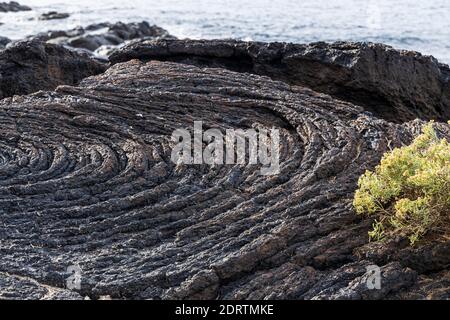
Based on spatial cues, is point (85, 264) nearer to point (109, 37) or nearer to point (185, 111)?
point (185, 111)

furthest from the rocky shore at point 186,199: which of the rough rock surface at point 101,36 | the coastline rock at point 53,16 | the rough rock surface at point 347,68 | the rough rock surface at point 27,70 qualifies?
the coastline rock at point 53,16

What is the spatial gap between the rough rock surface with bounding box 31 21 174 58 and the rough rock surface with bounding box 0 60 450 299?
2474 centimetres

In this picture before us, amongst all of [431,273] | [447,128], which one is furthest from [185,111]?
[431,273]

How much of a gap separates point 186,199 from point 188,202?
0.20 ft

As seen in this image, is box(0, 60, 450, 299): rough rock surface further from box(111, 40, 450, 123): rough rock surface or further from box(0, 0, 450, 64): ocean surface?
box(0, 0, 450, 64): ocean surface

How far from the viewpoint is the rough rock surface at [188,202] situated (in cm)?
850

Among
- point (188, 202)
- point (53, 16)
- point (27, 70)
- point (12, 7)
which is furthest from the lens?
point (12, 7)

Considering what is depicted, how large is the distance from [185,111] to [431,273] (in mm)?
6140

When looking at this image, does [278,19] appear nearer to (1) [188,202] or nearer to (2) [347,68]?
(2) [347,68]

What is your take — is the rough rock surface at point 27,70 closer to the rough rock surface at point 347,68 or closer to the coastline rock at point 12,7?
the rough rock surface at point 347,68

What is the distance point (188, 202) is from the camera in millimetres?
10086

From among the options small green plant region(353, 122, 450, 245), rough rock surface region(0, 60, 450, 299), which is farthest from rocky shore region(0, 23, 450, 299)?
small green plant region(353, 122, 450, 245)

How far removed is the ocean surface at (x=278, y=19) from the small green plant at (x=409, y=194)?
31.1m

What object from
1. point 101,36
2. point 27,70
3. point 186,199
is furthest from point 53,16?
point 186,199
